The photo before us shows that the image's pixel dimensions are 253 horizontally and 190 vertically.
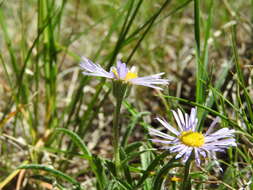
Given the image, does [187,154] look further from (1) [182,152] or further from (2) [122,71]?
(2) [122,71]

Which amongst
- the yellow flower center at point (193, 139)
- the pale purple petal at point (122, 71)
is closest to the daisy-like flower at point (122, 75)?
the pale purple petal at point (122, 71)

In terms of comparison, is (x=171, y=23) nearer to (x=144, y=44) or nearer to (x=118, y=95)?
(x=144, y=44)

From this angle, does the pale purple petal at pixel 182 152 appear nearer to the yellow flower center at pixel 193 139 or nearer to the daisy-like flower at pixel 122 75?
the yellow flower center at pixel 193 139

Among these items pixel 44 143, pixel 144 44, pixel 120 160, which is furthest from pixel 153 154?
pixel 144 44

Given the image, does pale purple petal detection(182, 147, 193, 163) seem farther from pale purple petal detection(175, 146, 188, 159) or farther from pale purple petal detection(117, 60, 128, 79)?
pale purple petal detection(117, 60, 128, 79)

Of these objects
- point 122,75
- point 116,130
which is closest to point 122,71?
point 122,75

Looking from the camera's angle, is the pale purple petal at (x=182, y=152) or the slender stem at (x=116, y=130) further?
the slender stem at (x=116, y=130)

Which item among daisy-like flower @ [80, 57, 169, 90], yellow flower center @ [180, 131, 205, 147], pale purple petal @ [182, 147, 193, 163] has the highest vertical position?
daisy-like flower @ [80, 57, 169, 90]

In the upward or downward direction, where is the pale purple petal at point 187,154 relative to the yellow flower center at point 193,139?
downward

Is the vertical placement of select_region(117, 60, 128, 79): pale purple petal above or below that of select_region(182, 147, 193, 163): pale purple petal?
above

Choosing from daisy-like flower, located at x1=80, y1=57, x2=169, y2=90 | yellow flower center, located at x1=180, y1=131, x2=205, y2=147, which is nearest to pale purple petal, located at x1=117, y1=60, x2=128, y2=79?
daisy-like flower, located at x1=80, y1=57, x2=169, y2=90

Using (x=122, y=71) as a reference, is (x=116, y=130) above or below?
below
